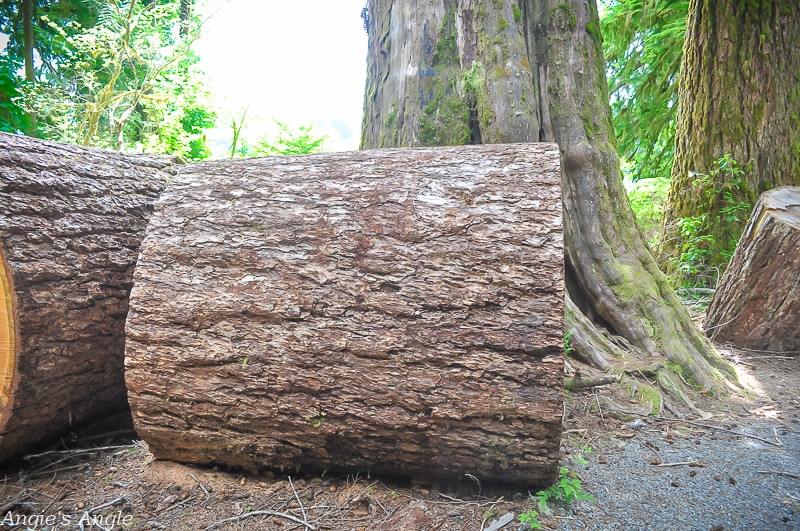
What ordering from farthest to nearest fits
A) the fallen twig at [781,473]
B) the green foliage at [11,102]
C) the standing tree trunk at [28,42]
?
1. the standing tree trunk at [28,42]
2. the green foliage at [11,102]
3. the fallen twig at [781,473]

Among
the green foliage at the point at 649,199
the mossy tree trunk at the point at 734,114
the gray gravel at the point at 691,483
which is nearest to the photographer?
the gray gravel at the point at 691,483

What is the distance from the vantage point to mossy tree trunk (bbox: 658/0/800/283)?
14.5ft

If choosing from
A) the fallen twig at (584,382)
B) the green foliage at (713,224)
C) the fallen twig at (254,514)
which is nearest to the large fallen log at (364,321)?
the fallen twig at (254,514)

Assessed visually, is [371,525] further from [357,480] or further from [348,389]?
[348,389]

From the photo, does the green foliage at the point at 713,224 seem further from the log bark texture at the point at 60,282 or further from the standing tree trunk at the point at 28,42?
the standing tree trunk at the point at 28,42

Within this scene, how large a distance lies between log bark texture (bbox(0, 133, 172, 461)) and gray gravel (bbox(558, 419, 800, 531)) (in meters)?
2.13

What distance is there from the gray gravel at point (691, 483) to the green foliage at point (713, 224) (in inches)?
107

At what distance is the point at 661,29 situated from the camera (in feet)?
20.7

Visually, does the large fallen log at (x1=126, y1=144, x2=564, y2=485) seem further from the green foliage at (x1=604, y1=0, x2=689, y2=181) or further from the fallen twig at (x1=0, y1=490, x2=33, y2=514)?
the green foliage at (x1=604, y1=0, x2=689, y2=181)

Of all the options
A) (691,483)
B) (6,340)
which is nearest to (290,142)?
(6,340)

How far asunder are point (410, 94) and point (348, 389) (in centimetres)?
215

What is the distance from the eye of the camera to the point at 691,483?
177 centimetres

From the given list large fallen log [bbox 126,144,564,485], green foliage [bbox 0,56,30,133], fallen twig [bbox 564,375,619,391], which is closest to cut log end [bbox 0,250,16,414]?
large fallen log [bbox 126,144,564,485]

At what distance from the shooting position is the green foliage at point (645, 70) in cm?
607
